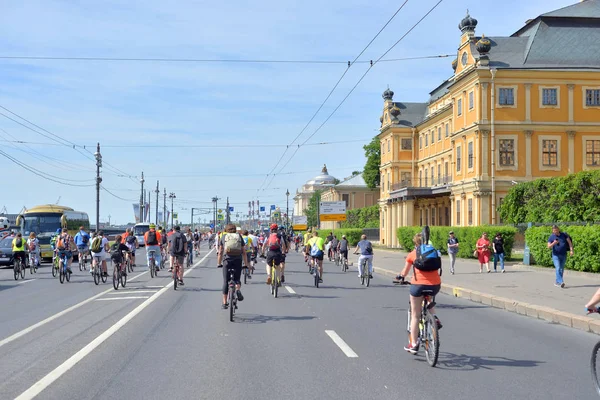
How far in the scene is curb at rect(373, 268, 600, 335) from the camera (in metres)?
12.3

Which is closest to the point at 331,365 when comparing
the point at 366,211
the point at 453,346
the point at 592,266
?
the point at 453,346

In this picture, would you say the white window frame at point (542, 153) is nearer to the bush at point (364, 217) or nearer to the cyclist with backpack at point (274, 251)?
the cyclist with backpack at point (274, 251)

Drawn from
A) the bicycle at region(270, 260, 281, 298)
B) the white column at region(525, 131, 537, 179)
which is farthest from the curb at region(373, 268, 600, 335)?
the white column at region(525, 131, 537, 179)

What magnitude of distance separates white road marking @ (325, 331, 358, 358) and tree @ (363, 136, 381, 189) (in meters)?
84.9

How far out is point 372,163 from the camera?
96375 mm

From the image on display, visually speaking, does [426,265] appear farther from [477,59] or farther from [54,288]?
[477,59]

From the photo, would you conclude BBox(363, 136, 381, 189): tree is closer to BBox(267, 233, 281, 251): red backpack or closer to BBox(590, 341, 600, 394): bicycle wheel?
BBox(267, 233, 281, 251): red backpack

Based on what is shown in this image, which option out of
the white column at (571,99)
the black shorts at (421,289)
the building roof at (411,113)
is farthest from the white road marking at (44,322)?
the building roof at (411,113)

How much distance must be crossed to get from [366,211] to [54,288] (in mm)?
70172

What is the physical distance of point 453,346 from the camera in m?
10.0

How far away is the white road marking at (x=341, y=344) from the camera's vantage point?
30.0ft

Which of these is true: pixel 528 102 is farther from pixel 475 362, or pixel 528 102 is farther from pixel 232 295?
pixel 475 362

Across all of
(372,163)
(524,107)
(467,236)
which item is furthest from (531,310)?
(372,163)

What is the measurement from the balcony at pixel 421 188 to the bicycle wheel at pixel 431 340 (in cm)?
4528
